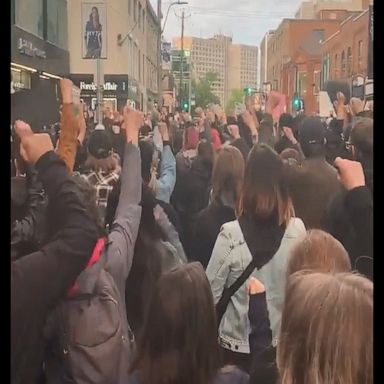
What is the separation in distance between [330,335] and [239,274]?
348 millimetres

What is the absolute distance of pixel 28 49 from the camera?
2264 millimetres

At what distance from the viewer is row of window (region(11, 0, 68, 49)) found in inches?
88.1

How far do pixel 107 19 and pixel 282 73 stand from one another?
0.56 metres

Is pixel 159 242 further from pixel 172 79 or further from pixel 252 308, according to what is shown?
pixel 172 79

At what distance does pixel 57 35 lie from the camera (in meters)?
2.35

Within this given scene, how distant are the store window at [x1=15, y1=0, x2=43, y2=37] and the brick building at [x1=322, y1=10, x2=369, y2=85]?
0.85 meters

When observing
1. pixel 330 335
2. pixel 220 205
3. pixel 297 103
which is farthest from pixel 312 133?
pixel 330 335

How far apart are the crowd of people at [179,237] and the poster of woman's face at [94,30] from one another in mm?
127

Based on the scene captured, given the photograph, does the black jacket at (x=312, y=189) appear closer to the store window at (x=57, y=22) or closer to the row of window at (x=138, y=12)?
the row of window at (x=138, y=12)

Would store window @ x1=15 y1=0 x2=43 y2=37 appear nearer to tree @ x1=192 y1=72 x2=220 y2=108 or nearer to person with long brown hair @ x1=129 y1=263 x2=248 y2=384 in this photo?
tree @ x1=192 y1=72 x2=220 y2=108

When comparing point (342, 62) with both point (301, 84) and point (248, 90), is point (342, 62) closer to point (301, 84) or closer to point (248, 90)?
point (301, 84)

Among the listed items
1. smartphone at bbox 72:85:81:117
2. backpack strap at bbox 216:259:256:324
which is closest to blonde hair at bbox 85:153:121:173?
smartphone at bbox 72:85:81:117

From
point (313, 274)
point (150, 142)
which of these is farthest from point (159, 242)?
point (313, 274)

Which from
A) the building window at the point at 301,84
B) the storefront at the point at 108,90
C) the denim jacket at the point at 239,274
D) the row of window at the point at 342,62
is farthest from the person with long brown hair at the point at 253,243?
the storefront at the point at 108,90
